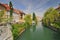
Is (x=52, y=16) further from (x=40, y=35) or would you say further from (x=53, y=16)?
(x=40, y=35)

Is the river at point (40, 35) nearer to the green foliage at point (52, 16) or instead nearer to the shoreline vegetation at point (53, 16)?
the shoreline vegetation at point (53, 16)

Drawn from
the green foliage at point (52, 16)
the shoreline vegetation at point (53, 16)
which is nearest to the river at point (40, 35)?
the shoreline vegetation at point (53, 16)

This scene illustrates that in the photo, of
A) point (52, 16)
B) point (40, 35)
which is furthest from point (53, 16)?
point (40, 35)

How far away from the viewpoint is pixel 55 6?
1395 cm

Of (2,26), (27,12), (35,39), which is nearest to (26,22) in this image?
(27,12)

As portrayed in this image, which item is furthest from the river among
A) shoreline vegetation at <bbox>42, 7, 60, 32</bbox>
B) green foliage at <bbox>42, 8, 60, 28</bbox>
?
green foliage at <bbox>42, 8, 60, 28</bbox>

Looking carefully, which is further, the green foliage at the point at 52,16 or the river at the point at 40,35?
the green foliage at the point at 52,16

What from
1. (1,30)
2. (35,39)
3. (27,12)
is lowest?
(35,39)

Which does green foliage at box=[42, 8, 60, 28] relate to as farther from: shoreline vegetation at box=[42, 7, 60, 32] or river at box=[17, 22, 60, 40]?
river at box=[17, 22, 60, 40]

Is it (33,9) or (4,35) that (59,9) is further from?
(4,35)

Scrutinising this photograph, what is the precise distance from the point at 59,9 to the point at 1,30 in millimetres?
9285

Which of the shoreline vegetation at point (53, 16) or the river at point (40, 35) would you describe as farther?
the shoreline vegetation at point (53, 16)

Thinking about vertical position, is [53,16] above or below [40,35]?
above

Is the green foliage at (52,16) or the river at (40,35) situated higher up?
the green foliage at (52,16)
